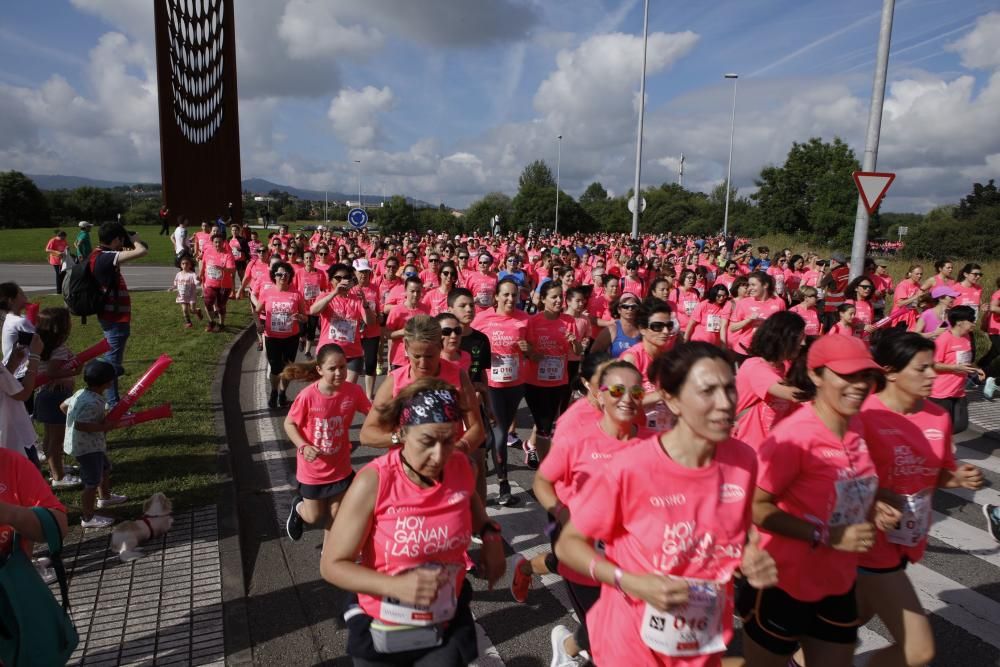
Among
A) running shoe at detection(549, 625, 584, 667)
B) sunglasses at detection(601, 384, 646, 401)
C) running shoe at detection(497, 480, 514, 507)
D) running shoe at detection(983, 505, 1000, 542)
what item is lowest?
running shoe at detection(497, 480, 514, 507)

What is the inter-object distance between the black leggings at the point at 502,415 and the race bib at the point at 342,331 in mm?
2328

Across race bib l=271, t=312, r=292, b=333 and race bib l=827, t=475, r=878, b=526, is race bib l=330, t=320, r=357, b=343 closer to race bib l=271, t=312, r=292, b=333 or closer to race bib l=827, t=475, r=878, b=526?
race bib l=271, t=312, r=292, b=333

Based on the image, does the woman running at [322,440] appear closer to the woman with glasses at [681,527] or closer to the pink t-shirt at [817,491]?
the woman with glasses at [681,527]

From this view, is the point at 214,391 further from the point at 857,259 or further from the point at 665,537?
the point at 857,259

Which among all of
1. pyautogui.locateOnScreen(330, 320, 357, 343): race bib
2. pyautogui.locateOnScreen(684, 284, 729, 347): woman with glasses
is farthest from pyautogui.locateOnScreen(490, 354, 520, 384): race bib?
pyautogui.locateOnScreen(684, 284, 729, 347): woman with glasses

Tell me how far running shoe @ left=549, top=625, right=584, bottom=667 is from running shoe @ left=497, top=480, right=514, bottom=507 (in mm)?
2202

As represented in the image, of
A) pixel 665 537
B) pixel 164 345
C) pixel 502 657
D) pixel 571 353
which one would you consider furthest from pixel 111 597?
pixel 164 345

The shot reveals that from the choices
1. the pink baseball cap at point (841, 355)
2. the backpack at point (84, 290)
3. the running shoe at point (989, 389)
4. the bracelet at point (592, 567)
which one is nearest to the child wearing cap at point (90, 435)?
the backpack at point (84, 290)

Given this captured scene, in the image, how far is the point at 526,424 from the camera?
837 centimetres

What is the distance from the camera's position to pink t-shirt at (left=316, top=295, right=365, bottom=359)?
7.52 meters

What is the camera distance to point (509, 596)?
4332 mm

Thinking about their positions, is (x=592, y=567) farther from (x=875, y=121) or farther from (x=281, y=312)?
(x=875, y=121)

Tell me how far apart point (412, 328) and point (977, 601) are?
431cm

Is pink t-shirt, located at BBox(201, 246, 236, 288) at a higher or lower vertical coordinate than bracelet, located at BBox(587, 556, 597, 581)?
higher
